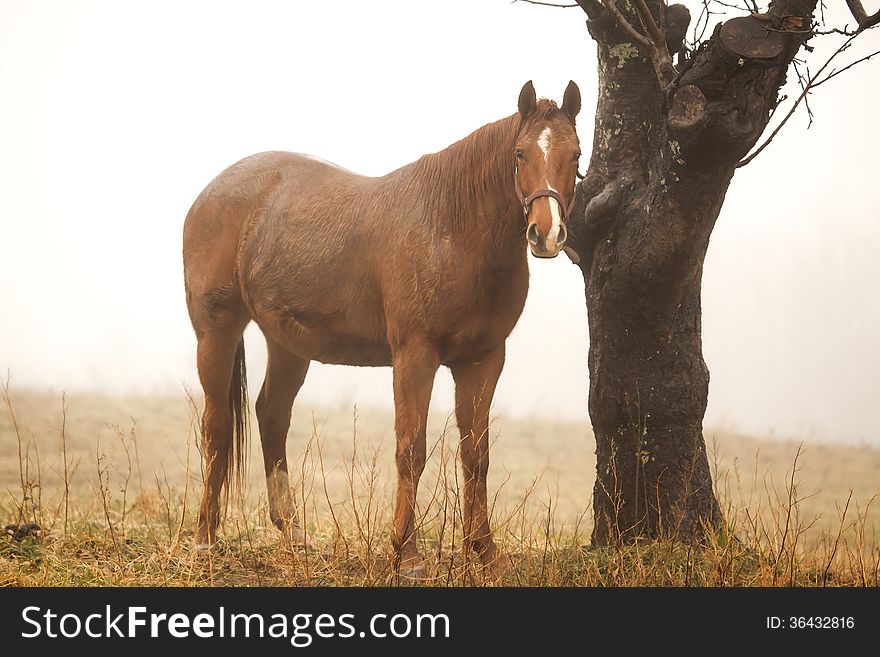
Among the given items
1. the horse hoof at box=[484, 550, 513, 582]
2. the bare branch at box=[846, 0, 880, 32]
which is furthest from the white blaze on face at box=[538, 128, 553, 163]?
the horse hoof at box=[484, 550, 513, 582]

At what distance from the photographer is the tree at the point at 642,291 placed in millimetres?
4691

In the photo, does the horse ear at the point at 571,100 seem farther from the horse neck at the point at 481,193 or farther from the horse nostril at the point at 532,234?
the horse nostril at the point at 532,234

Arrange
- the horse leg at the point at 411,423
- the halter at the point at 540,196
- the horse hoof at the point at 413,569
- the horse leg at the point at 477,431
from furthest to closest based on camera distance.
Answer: the horse leg at the point at 477,431 → the horse leg at the point at 411,423 → the horse hoof at the point at 413,569 → the halter at the point at 540,196

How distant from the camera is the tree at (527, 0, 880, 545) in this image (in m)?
4.69

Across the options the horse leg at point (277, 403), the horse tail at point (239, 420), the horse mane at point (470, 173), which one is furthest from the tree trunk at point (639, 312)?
the horse tail at point (239, 420)

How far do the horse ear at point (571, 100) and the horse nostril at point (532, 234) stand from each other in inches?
28.5

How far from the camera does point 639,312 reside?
4.92 meters

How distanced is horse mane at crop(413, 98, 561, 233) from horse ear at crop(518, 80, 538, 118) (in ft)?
0.09

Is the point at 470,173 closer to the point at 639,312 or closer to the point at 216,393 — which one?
the point at 639,312

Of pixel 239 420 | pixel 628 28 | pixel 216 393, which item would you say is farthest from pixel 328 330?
pixel 628 28

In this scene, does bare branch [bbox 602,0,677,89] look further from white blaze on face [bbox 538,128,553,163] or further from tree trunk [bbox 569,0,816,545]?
white blaze on face [bbox 538,128,553,163]

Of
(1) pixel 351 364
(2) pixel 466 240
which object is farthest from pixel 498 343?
(1) pixel 351 364
